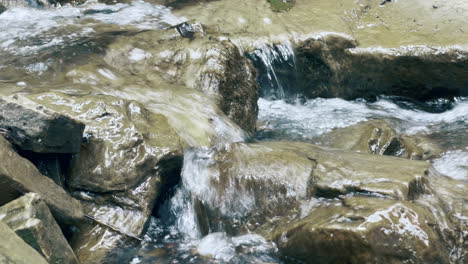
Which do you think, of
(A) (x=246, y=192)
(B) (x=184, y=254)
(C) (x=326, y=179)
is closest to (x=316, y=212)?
(C) (x=326, y=179)

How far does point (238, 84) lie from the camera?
7.77 metres

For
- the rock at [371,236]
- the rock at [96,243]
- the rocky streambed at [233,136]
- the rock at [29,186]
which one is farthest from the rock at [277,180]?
the rock at [29,186]

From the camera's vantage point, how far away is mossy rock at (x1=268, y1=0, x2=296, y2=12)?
10.4 meters

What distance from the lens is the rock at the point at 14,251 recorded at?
116 inches

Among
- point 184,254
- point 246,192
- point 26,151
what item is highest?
point 26,151

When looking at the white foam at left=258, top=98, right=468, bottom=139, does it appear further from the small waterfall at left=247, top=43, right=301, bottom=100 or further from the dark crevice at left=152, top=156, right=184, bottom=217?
the dark crevice at left=152, top=156, right=184, bottom=217

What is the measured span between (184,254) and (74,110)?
6.75 feet

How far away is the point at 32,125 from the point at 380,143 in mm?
4700

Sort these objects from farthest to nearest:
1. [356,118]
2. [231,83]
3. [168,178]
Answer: [356,118] → [231,83] → [168,178]

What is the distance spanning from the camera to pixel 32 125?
4.76 m

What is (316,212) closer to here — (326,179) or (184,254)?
(326,179)

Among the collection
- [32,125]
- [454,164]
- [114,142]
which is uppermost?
[32,125]

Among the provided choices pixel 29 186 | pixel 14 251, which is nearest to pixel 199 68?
pixel 29 186

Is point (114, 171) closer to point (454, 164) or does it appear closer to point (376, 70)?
point (454, 164)
